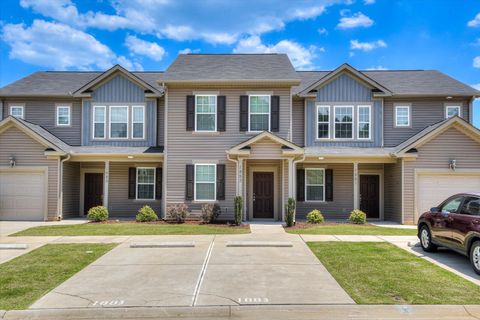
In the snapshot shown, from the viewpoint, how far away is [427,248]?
33.1 ft

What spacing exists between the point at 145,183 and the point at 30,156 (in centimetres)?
544

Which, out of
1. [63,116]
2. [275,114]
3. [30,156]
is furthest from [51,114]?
[275,114]

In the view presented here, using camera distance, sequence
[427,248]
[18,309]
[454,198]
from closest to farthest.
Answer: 1. [18,309]
2. [454,198]
3. [427,248]

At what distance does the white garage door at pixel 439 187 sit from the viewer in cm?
1661

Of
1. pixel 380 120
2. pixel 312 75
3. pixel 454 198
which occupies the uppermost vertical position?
pixel 312 75

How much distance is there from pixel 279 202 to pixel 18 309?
12.8 metres

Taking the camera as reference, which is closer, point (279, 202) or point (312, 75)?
point (279, 202)

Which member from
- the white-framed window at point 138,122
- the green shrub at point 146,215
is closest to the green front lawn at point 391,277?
the green shrub at point 146,215

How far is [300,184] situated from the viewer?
1850 centimetres

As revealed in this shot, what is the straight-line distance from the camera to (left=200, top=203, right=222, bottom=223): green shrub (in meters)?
16.2

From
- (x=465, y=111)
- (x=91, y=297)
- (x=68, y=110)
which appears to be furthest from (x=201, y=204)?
(x=465, y=111)

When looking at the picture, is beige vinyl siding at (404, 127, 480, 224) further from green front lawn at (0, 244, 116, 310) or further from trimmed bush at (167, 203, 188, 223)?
green front lawn at (0, 244, 116, 310)

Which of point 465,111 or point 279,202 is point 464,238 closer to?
point 279,202

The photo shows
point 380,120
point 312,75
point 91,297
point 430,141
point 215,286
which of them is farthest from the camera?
point 312,75
